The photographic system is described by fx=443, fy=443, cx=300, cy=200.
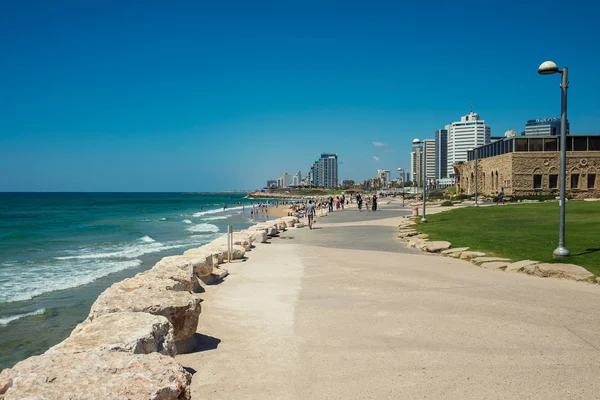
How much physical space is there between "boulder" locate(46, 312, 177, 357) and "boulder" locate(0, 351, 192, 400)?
38 centimetres

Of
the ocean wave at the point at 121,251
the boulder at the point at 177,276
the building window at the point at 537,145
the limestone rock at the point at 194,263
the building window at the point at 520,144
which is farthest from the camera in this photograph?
the building window at the point at 520,144

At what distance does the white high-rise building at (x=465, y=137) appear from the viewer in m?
167

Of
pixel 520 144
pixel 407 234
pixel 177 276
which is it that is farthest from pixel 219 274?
pixel 520 144

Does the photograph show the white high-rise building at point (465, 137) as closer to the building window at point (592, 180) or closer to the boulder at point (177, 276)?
the building window at point (592, 180)

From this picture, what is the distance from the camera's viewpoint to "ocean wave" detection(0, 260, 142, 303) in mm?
13469

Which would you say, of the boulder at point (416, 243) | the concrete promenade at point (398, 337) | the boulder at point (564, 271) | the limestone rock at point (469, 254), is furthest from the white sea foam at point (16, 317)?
the boulder at point (564, 271)

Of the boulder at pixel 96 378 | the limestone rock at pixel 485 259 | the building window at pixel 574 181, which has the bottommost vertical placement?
the limestone rock at pixel 485 259

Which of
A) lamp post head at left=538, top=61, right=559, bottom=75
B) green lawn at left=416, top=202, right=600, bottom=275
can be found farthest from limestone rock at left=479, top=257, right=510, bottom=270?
lamp post head at left=538, top=61, right=559, bottom=75

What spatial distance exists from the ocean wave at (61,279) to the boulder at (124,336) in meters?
9.83

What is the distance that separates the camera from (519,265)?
1111 cm

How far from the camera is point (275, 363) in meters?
5.54

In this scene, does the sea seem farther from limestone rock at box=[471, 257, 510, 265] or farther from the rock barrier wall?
limestone rock at box=[471, 257, 510, 265]

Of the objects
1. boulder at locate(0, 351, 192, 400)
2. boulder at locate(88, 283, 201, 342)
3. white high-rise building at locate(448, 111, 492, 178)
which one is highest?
white high-rise building at locate(448, 111, 492, 178)

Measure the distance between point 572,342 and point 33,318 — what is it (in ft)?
36.0
